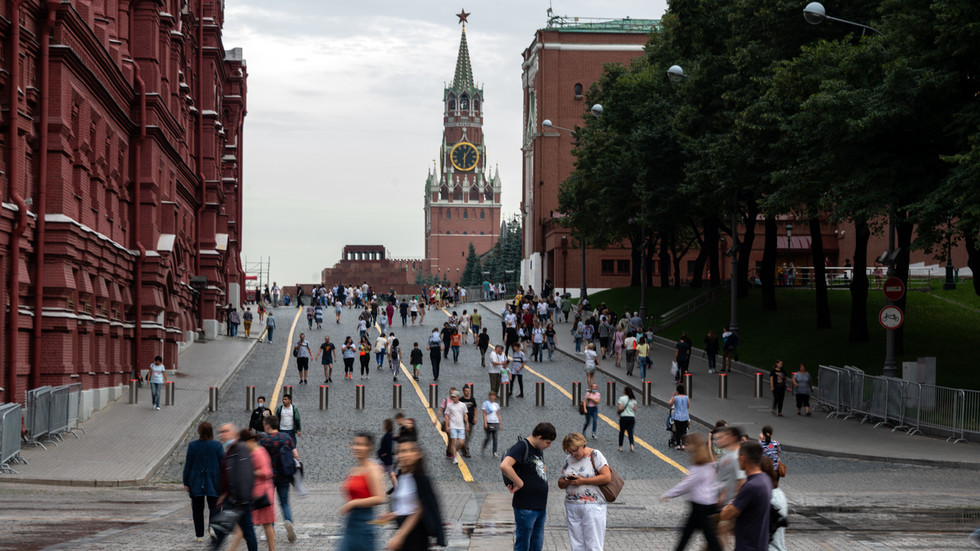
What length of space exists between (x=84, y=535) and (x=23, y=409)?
35.9 ft

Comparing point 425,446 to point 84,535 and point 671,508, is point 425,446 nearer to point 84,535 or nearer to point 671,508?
point 671,508

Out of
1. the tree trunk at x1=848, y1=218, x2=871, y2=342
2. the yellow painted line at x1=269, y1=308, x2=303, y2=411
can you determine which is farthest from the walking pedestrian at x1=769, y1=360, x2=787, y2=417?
the yellow painted line at x1=269, y1=308, x2=303, y2=411

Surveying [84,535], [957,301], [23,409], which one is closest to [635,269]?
[957,301]

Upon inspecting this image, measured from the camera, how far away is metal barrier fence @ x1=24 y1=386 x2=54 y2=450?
23266 millimetres

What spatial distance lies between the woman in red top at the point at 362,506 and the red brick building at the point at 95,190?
54.9 feet

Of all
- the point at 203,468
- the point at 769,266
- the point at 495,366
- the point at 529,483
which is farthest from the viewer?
the point at 769,266

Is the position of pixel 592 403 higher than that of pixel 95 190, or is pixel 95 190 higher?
pixel 95 190

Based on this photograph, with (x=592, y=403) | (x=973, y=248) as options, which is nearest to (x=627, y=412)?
(x=592, y=403)

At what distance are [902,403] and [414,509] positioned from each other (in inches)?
817

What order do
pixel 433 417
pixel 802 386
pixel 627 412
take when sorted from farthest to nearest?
pixel 433 417, pixel 802 386, pixel 627 412

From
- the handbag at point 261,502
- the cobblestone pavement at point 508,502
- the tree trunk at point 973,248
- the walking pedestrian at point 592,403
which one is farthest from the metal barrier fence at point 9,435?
the tree trunk at point 973,248

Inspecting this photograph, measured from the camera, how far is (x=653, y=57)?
173ft

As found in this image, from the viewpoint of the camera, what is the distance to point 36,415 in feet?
76.9

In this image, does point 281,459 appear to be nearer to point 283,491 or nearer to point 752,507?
point 283,491
